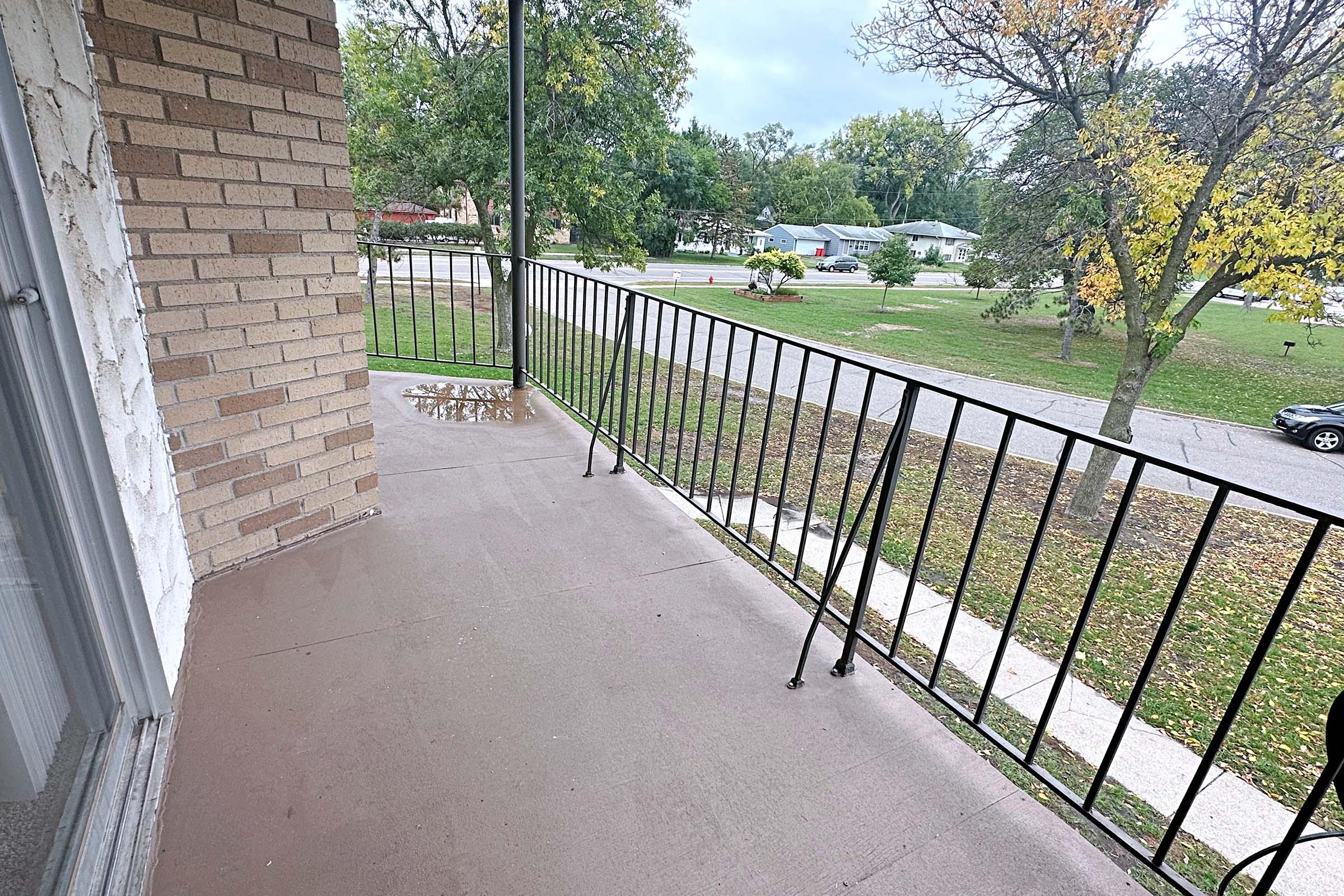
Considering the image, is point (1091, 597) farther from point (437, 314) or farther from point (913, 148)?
point (437, 314)

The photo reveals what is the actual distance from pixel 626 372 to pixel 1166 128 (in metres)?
5.20

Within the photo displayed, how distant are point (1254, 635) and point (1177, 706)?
1.38 meters

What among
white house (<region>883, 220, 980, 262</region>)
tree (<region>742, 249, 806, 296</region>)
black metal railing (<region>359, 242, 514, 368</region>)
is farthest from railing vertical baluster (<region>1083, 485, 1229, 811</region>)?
white house (<region>883, 220, 980, 262</region>)

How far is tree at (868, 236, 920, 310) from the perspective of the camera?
19344 millimetres

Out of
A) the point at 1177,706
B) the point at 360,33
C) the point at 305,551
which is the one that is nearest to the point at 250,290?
the point at 305,551

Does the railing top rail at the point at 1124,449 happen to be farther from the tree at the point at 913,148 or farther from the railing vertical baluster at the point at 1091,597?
the tree at the point at 913,148

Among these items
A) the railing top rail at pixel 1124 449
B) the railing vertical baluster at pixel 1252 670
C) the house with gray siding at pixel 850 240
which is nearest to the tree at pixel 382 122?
the railing top rail at pixel 1124 449

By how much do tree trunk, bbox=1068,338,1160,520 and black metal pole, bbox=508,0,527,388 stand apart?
477cm

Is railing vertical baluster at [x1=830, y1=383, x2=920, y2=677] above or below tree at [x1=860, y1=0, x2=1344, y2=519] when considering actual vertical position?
below

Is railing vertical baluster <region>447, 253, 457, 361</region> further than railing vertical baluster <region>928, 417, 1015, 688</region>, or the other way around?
railing vertical baluster <region>447, 253, 457, 361</region>

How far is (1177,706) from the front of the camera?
274 cm

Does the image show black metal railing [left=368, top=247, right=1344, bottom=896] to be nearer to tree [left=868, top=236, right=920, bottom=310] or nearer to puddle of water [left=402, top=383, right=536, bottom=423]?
puddle of water [left=402, top=383, right=536, bottom=423]

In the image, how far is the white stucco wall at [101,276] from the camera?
124 cm

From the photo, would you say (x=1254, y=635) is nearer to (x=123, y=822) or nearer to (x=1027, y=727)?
(x=1027, y=727)
